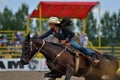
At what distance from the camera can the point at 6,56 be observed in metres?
22.6

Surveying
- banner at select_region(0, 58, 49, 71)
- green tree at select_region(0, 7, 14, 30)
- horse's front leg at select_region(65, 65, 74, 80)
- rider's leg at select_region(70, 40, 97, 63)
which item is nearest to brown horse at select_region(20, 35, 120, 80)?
horse's front leg at select_region(65, 65, 74, 80)

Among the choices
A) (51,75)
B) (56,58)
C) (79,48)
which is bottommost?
(51,75)

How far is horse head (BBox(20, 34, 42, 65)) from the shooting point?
1037 cm

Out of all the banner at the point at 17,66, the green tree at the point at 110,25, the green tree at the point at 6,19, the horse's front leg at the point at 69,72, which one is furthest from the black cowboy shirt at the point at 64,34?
the green tree at the point at 6,19

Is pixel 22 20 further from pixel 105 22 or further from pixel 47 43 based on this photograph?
pixel 47 43

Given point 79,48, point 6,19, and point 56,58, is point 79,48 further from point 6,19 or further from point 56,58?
point 6,19

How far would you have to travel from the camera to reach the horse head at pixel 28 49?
1037 cm

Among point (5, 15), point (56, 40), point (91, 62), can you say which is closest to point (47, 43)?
point (56, 40)

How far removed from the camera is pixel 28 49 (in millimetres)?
10414

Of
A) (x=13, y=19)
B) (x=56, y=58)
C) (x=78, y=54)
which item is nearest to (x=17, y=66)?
(x=78, y=54)

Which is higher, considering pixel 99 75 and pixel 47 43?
pixel 47 43

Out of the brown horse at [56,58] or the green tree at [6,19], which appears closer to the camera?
the brown horse at [56,58]

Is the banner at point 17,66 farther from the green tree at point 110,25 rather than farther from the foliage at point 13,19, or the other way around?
the foliage at point 13,19

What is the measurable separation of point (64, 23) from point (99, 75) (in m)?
1.71
